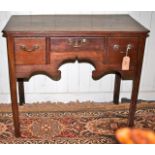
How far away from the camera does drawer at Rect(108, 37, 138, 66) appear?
1726 millimetres

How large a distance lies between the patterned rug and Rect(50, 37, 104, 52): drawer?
2.21ft

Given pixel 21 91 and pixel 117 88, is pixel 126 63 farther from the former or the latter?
pixel 21 91

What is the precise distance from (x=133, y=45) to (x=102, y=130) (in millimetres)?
729

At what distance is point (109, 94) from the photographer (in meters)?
2.52

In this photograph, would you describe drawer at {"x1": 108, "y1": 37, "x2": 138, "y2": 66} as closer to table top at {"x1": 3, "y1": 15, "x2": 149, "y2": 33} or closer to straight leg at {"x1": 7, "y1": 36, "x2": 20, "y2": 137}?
table top at {"x1": 3, "y1": 15, "x2": 149, "y2": 33}

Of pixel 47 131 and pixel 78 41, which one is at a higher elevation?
pixel 78 41

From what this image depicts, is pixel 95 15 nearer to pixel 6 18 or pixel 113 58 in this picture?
pixel 113 58

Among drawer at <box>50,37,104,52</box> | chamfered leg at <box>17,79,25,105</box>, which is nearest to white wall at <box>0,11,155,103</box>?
chamfered leg at <box>17,79,25,105</box>

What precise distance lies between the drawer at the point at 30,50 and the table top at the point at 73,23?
0.06m

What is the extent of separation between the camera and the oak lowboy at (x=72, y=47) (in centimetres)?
168

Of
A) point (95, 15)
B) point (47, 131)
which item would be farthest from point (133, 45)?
point (47, 131)

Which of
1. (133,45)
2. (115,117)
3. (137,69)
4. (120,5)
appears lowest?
(115,117)
